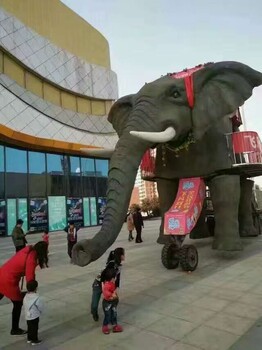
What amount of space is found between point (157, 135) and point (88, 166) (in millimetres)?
25703

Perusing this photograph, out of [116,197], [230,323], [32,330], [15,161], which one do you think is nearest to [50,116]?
[15,161]

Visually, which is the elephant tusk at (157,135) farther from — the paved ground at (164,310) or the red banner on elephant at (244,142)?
the red banner on elephant at (244,142)

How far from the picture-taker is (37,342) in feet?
14.4

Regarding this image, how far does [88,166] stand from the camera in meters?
31.8

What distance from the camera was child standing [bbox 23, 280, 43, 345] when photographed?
14.1ft

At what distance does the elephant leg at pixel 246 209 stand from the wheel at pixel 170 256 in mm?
5197

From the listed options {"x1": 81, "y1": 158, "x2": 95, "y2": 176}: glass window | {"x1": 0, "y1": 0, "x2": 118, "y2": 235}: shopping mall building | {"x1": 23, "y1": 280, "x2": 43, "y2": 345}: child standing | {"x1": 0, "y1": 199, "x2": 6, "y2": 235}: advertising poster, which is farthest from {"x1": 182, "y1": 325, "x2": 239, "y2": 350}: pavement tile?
{"x1": 81, "y1": 158, "x2": 95, "y2": 176}: glass window

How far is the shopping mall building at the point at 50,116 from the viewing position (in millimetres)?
24844

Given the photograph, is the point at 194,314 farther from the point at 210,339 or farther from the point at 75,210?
the point at 75,210

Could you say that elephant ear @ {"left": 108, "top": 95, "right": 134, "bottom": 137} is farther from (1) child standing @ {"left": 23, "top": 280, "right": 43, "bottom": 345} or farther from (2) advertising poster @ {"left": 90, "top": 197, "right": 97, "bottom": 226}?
(2) advertising poster @ {"left": 90, "top": 197, "right": 97, "bottom": 226}

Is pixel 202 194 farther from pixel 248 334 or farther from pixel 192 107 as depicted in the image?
pixel 248 334

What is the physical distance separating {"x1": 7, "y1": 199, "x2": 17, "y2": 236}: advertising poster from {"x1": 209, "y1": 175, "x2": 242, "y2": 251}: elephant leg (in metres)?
18.5

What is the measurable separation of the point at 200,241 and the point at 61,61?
24.2 metres

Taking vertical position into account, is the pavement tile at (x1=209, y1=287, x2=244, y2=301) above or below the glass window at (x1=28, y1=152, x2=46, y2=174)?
below
